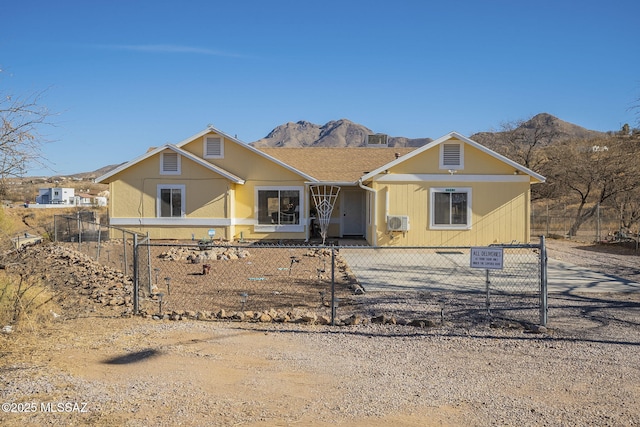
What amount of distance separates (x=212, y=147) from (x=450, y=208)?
10.4 m

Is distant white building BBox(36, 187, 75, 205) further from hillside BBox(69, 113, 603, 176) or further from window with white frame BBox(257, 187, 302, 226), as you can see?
hillside BBox(69, 113, 603, 176)

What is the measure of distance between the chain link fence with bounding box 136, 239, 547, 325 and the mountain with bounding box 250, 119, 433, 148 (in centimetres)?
14016

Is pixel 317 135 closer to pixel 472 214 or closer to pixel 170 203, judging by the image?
pixel 170 203

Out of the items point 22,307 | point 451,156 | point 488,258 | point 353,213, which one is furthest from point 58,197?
point 488,258

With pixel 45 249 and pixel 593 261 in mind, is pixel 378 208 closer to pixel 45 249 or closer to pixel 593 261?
pixel 593 261

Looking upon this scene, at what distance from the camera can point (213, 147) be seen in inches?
920

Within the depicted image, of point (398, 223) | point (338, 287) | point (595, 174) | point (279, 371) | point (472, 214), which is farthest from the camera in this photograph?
point (595, 174)

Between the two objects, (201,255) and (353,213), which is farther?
(353,213)

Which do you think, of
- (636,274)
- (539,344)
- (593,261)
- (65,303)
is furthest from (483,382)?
(593,261)

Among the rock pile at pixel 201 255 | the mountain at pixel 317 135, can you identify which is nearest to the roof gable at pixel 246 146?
the rock pile at pixel 201 255

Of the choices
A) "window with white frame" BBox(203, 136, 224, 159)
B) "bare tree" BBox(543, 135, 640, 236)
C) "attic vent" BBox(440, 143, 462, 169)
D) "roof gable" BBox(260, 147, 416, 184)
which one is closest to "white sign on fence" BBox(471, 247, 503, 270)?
"attic vent" BBox(440, 143, 462, 169)

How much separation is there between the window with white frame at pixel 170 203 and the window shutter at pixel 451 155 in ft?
34.8

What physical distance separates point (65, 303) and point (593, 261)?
50.6ft

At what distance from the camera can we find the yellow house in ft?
66.0
